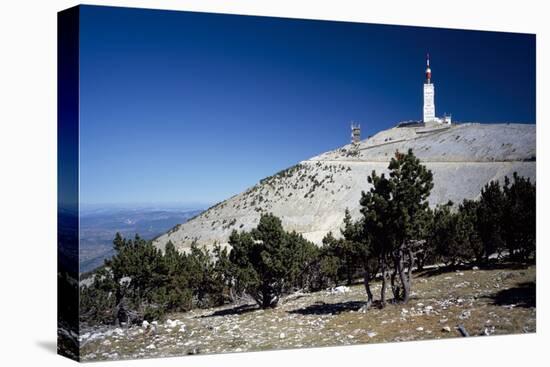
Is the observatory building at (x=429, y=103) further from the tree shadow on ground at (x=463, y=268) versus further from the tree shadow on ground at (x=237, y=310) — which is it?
the tree shadow on ground at (x=237, y=310)

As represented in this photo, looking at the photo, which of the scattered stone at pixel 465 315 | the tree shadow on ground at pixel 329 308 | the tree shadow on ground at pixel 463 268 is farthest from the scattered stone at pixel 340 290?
the scattered stone at pixel 465 315

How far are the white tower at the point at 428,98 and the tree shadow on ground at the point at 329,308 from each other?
13.9ft

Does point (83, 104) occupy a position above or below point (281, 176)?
above

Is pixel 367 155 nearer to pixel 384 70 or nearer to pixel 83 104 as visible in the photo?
pixel 384 70

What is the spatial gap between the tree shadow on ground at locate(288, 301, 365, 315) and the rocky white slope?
1377 millimetres

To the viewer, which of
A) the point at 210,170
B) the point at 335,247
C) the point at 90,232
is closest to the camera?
the point at 90,232

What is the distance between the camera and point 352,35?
1606cm

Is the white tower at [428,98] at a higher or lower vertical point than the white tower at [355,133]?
higher

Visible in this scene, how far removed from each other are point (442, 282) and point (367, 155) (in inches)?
138

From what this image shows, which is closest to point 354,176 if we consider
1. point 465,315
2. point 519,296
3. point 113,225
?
point 465,315

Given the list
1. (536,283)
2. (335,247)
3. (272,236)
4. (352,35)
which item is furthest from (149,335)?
(536,283)

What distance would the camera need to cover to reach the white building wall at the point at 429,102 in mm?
16677

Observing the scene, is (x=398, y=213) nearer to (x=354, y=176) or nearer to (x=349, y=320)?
(x=354, y=176)

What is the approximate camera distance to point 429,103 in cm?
1694
